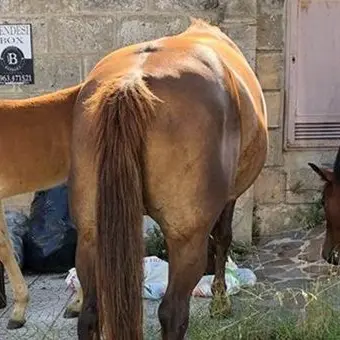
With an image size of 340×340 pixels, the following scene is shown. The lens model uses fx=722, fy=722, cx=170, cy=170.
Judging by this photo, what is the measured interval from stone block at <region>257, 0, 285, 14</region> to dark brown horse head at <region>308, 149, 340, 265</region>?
176 cm

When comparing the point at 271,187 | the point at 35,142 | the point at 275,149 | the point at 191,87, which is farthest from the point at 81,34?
the point at 191,87

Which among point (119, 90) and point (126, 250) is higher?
point (119, 90)

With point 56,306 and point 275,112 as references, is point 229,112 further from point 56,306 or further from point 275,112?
point 275,112

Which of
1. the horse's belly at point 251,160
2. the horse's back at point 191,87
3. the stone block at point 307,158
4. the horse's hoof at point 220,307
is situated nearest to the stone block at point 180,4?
the stone block at point 307,158

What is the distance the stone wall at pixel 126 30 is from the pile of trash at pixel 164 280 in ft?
3.28

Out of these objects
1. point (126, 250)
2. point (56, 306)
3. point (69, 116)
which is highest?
point (69, 116)

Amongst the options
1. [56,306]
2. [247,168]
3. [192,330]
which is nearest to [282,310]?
[192,330]

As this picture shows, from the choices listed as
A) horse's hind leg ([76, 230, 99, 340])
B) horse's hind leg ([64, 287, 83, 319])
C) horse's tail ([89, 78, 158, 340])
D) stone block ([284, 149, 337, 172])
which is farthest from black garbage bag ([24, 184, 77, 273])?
horse's tail ([89, 78, 158, 340])

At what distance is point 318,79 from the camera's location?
634 centimetres

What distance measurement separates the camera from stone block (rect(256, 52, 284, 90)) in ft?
19.9

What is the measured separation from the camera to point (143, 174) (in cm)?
271

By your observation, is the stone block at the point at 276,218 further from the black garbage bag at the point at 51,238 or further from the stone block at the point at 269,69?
the black garbage bag at the point at 51,238

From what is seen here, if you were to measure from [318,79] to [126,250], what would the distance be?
162 inches

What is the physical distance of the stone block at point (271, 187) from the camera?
20.7ft
